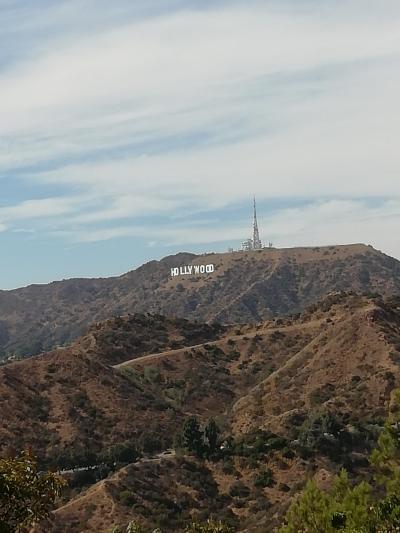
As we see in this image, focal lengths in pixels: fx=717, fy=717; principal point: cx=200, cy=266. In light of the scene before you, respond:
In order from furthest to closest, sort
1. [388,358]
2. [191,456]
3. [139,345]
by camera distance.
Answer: [139,345] → [388,358] → [191,456]

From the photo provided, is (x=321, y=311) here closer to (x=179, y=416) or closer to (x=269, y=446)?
(x=179, y=416)

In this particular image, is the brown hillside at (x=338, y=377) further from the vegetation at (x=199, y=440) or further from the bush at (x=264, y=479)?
the bush at (x=264, y=479)

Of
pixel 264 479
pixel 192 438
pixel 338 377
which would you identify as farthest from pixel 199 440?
pixel 338 377

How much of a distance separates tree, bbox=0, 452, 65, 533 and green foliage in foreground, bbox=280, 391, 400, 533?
1006cm

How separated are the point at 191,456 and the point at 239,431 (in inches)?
423

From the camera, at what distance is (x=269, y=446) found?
226 feet

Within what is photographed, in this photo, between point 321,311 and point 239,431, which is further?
point 321,311

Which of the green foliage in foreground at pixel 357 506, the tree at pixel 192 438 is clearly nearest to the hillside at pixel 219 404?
the tree at pixel 192 438

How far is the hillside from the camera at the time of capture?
60906mm

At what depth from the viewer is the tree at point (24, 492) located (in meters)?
15.5

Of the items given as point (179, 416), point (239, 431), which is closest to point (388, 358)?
point (239, 431)

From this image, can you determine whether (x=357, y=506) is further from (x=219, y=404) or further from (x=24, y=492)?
(x=219, y=404)

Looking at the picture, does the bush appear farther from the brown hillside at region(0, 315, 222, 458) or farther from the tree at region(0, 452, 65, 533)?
the tree at region(0, 452, 65, 533)

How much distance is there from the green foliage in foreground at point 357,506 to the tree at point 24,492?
33.0 ft
